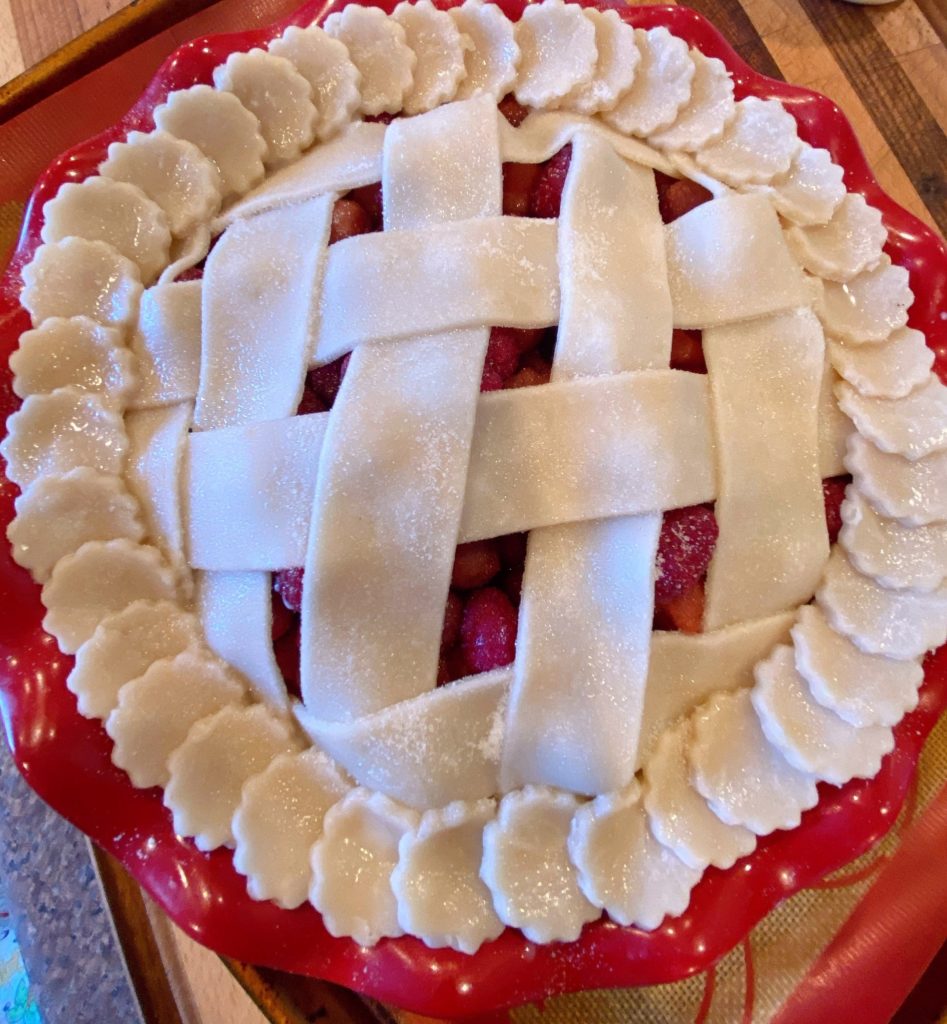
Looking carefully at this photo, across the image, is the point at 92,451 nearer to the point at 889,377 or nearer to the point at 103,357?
the point at 103,357

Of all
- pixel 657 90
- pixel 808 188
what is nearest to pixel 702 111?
pixel 657 90

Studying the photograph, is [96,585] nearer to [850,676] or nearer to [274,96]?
[274,96]

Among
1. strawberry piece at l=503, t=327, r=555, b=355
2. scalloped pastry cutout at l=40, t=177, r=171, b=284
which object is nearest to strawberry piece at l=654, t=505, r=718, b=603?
strawberry piece at l=503, t=327, r=555, b=355

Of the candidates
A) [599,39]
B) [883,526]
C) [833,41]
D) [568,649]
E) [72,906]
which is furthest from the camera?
[833,41]

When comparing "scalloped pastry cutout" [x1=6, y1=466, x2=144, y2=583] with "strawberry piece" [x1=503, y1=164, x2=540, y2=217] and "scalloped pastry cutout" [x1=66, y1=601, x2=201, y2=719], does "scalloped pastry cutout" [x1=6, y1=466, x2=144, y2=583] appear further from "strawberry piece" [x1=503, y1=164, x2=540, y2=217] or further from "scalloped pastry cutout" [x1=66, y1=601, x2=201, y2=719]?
"strawberry piece" [x1=503, y1=164, x2=540, y2=217]

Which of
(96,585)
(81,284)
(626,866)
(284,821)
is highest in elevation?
(81,284)

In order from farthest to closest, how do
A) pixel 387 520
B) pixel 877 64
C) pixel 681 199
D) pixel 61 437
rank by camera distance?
pixel 877 64 < pixel 681 199 < pixel 61 437 < pixel 387 520

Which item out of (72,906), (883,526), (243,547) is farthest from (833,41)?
(72,906)
